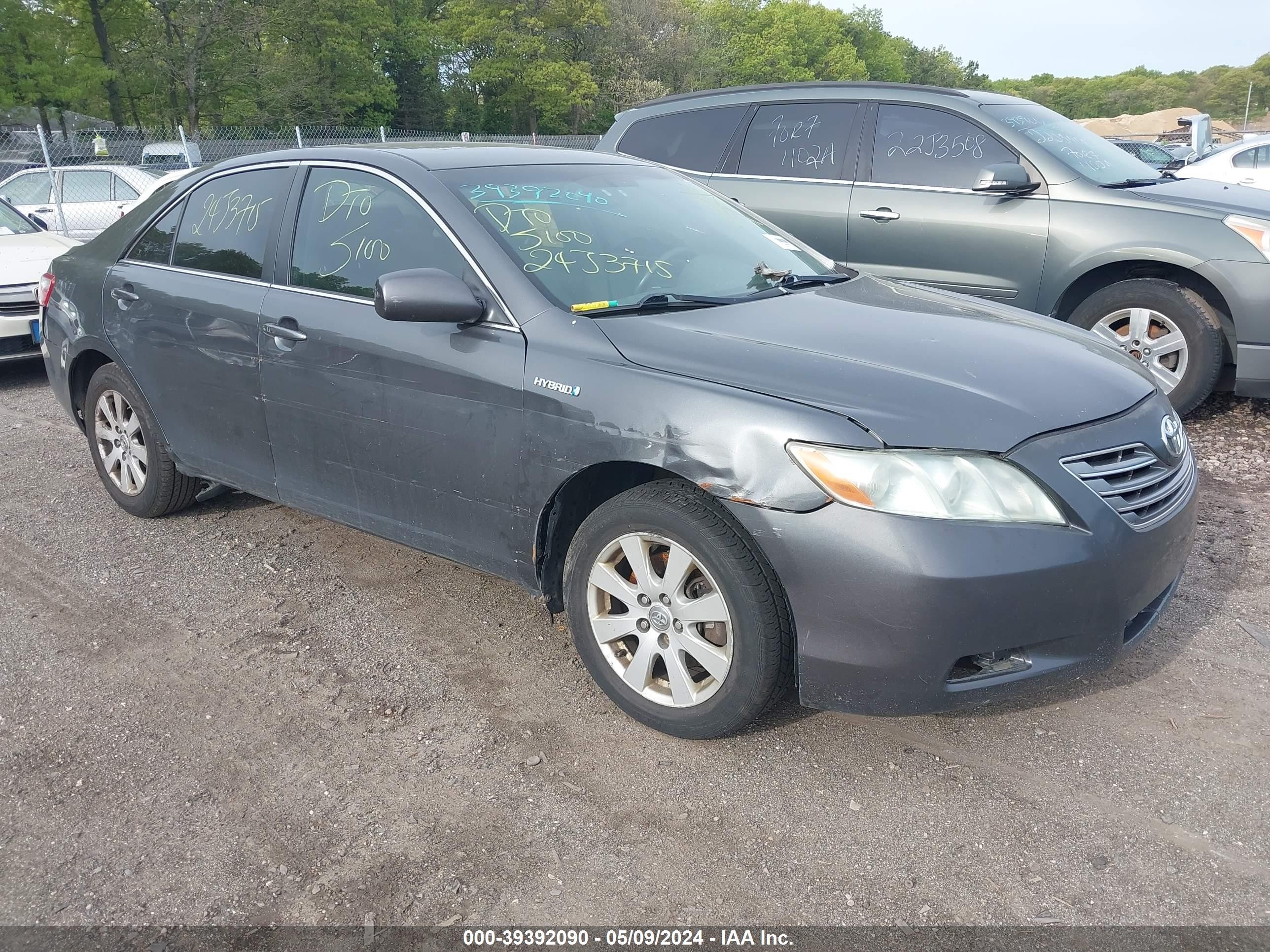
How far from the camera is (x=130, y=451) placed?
482 cm

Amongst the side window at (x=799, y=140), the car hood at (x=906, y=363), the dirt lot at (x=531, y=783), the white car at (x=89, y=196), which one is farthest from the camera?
the white car at (x=89, y=196)

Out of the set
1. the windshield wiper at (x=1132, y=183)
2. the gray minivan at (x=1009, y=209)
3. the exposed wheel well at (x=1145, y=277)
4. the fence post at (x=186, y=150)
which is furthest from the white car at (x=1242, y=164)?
the fence post at (x=186, y=150)

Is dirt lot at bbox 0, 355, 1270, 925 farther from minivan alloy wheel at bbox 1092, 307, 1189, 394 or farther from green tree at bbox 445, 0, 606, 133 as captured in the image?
green tree at bbox 445, 0, 606, 133

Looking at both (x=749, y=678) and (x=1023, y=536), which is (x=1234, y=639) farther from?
(x=749, y=678)

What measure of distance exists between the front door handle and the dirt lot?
105cm

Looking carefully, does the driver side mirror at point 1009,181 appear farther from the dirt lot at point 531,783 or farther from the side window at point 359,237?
the side window at point 359,237

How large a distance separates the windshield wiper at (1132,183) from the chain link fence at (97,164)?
449 centimetres

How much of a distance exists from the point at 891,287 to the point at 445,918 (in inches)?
110

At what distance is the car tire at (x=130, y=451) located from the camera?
15.2 ft

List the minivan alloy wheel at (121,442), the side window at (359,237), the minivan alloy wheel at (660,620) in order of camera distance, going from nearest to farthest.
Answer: the minivan alloy wheel at (660,620) < the side window at (359,237) < the minivan alloy wheel at (121,442)

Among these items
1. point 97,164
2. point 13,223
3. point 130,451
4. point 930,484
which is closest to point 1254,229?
point 930,484

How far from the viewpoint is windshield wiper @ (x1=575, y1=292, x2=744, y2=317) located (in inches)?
126

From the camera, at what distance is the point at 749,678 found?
2.77m

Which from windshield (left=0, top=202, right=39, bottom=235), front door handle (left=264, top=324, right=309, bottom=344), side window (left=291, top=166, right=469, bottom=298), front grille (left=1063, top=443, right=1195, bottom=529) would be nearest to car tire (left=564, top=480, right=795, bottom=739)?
front grille (left=1063, top=443, right=1195, bottom=529)
